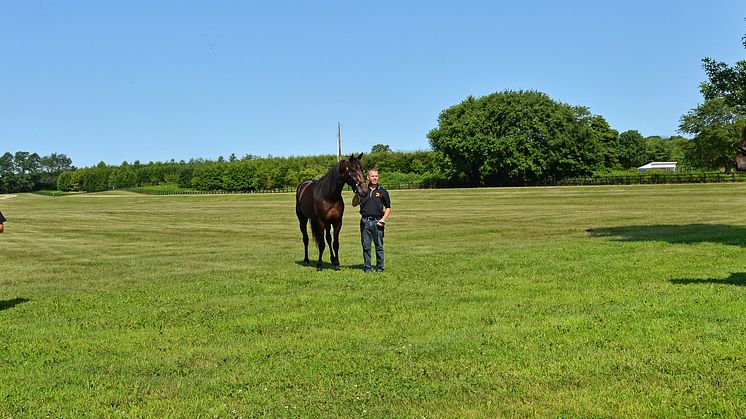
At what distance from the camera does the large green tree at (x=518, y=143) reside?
104812 millimetres

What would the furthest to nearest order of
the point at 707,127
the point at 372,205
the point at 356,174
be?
the point at 707,127, the point at 372,205, the point at 356,174

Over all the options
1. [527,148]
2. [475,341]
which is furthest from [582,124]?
[475,341]

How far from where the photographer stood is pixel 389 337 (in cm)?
916

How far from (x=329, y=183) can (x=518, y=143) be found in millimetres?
92437

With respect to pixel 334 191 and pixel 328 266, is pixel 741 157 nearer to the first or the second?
pixel 334 191

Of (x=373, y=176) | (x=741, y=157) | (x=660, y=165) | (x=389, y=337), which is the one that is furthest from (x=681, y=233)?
(x=660, y=165)

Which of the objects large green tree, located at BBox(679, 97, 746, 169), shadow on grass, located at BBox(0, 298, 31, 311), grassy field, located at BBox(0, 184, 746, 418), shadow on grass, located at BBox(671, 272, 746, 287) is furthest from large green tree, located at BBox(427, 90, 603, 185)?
A: shadow on grass, located at BBox(0, 298, 31, 311)

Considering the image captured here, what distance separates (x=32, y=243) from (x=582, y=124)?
97321 mm

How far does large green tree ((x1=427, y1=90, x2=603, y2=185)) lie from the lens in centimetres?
10481

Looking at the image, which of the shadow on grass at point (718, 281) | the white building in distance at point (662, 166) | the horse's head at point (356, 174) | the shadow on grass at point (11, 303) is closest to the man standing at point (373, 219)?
the horse's head at point (356, 174)

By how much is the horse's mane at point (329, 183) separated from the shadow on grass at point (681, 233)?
10952 mm

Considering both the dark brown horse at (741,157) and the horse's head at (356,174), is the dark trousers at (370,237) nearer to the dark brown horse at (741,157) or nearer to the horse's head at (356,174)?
the horse's head at (356,174)

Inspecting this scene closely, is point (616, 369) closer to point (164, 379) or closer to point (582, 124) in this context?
point (164, 379)

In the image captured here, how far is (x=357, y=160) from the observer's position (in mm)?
15867
